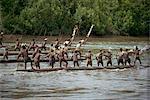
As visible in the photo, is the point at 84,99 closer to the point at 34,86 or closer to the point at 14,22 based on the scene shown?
the point at 34,86

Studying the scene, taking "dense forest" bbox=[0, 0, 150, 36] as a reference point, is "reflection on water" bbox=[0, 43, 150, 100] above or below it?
below

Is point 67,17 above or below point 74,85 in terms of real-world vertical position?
above

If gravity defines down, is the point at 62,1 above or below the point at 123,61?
above

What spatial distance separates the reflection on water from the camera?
20906 millimetres

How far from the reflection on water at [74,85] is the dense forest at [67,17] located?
3226 centimetres

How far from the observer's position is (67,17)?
67.2 m

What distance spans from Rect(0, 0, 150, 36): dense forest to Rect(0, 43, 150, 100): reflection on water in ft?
106

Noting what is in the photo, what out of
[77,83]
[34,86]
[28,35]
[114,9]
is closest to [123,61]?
[77,83]

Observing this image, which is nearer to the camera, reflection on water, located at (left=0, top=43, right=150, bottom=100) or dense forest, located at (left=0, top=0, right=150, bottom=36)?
reflection on water, located at (left=0, top=43, right=150, bottom=100)

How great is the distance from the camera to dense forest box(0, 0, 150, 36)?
6259 cm

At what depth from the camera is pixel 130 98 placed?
2052 centimetres

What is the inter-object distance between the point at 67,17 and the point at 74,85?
43.6m

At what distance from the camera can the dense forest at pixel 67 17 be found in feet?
205

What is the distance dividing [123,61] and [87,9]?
117 ft
